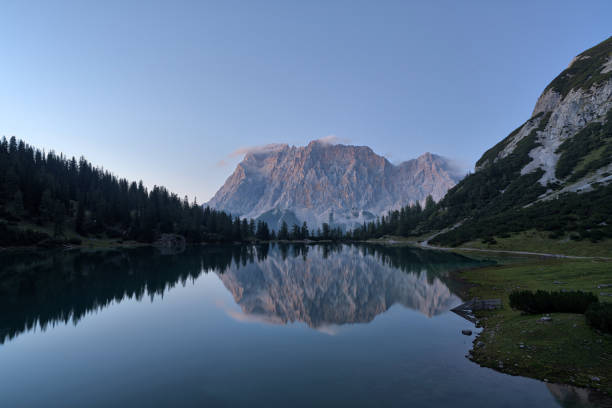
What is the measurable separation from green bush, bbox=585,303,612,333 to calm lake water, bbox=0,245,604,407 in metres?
5.21

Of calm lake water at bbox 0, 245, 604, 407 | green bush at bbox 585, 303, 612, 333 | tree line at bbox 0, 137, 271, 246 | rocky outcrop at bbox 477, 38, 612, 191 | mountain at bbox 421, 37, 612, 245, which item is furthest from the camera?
rocky outcrop at bbox 477, 38, 612, 191

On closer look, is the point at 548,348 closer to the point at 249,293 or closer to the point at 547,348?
the point at 547,348

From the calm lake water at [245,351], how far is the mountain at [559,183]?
79.0 meters

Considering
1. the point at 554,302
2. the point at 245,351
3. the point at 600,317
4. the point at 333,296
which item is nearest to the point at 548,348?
the point at 600,317

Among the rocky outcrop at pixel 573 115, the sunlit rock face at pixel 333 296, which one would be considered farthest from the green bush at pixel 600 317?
the rocky outcrop at pixel 573 115

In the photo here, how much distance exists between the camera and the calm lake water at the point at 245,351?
14.8 m

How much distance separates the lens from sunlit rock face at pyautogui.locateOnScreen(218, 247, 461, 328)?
108ft

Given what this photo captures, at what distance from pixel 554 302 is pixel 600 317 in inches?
214

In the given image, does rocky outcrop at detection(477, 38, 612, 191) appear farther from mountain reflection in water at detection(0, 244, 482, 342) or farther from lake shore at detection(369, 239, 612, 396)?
lake shore at detection(369, 239, 612, 396)

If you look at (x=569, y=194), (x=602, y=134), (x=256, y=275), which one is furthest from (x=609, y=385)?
(x=602, y=134)

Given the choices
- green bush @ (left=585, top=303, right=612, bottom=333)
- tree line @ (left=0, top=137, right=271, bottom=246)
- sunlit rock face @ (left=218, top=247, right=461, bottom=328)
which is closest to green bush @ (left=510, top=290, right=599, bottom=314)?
green bush @ (left=585, top=303, right=612, bottom=333)

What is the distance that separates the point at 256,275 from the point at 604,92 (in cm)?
21944

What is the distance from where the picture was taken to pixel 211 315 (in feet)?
110

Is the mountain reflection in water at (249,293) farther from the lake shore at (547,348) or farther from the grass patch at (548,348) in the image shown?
Result: the lake shore at (547,348)
